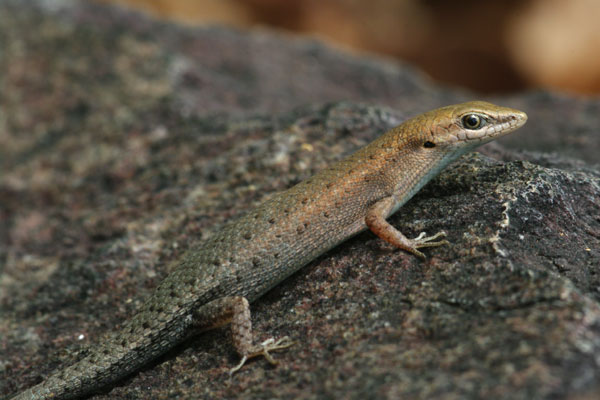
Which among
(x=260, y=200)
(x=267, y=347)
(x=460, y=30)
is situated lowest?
(x=267, y=347)

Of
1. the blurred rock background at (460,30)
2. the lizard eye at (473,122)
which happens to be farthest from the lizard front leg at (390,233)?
the blurred rock background at (460,30)

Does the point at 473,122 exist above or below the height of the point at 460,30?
below

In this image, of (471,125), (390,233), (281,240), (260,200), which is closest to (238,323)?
(281,240)

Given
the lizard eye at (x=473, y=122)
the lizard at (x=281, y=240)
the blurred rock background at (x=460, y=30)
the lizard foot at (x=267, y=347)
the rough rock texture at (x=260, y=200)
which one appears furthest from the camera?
the blurred rock background at (x=460, y=30)

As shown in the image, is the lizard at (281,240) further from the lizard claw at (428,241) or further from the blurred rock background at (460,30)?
the blurred rock background at (460,30)

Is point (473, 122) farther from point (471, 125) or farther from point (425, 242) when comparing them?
point (425, 242)

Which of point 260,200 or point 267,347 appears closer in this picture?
point 267,347

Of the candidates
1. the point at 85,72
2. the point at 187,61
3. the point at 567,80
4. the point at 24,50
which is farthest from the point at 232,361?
the point at 567,80

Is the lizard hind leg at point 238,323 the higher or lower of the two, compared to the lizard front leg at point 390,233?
lower
